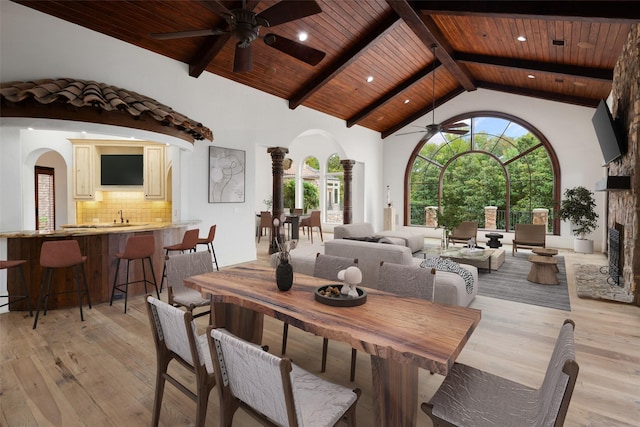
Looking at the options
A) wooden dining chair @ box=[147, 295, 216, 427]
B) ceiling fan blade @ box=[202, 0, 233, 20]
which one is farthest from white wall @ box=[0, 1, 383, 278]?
wooden dining chair @ box=[147, 295, 216, 427]

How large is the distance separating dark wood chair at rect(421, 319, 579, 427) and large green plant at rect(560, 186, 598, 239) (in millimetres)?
7266

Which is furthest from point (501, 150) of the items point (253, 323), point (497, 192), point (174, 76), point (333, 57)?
point (253, 323)

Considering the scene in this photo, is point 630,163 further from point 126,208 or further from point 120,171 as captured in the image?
point 126,208

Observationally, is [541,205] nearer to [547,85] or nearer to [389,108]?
[547,85]

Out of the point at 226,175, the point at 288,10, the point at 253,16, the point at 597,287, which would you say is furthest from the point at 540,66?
the point at 226,175

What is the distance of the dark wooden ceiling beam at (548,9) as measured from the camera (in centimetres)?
376

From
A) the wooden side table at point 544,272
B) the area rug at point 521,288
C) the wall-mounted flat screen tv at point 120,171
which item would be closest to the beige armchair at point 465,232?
the area rug at point 521,288

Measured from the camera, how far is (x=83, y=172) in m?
5.85

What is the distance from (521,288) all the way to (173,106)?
5.68 metres

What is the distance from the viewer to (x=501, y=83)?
27.6 ft

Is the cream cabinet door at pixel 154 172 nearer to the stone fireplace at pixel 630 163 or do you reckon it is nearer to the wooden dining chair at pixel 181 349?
the wooden dining chair at pixel 181 349

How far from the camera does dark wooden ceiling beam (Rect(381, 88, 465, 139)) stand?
367 inches

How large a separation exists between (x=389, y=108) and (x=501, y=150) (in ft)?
10.5

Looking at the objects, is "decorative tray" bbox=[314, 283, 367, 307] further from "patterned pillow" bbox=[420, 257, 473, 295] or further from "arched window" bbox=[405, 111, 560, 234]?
"arched window" bbox=[405, 111, 560, 234]
